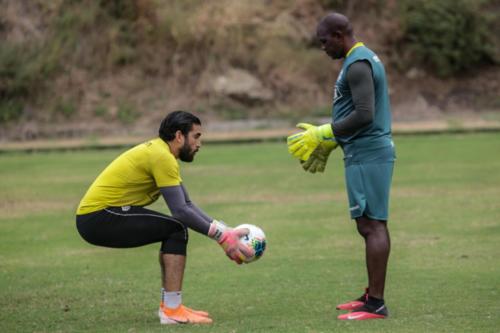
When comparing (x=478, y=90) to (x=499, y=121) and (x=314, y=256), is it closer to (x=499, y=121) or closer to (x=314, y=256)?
(x=499, y=121)


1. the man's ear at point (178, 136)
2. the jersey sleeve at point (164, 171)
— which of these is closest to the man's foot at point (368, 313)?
the jersey sleeve at point (164, 171)

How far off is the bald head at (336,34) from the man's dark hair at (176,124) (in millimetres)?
1248

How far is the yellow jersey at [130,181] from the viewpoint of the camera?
7.72m

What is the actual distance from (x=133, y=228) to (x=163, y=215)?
27cm

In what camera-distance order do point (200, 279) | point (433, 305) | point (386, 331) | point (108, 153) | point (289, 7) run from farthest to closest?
point (289, 7), point (108, 153), point (200, 279), point (433, 305), point (386, 331)

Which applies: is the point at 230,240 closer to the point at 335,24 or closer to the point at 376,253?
the point at 376,253

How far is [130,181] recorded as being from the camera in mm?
7836

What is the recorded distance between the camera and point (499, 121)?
34.2m

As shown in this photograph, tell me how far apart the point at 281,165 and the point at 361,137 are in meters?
15.1

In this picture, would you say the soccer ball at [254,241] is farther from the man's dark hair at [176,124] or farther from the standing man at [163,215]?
the man's dark hair at [176,124]

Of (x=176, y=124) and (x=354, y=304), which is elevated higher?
(x=176, y=124)

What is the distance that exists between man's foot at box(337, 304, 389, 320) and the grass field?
137mm

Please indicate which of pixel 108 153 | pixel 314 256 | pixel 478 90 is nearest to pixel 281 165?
pixel 108 153

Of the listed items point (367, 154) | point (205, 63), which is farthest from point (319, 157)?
point (205, 63)
